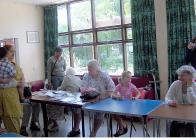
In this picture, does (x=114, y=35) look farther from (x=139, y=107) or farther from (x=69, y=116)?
(x=139, y=107)

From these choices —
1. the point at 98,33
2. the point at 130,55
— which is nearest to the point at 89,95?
the point at 130,55

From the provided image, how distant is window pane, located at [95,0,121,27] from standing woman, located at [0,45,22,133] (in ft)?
9.80

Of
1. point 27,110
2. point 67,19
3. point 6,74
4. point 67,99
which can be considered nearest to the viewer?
point 6,74

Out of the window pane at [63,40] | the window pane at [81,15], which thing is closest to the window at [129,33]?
the window pane at [81,15]

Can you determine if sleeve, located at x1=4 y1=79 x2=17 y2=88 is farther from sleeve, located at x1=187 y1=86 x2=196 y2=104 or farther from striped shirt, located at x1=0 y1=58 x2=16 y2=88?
sleeve, located at x1=187 y1=86 x2=196 y2=104

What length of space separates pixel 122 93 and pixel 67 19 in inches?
140

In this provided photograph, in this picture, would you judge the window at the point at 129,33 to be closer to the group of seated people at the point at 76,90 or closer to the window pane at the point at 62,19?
the window pane at the point at 62,19

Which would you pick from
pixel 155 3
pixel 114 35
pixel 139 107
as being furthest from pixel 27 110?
pixel 155 3

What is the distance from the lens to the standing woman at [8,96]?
323 cm

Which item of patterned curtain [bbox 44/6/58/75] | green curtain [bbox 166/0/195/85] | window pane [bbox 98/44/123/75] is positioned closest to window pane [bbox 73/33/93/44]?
window pane [bbox 98/44/123/75]

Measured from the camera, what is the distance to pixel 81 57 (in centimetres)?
657

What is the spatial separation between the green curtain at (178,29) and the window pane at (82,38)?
2037 mm

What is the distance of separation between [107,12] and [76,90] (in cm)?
250

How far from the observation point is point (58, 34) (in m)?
6.78
